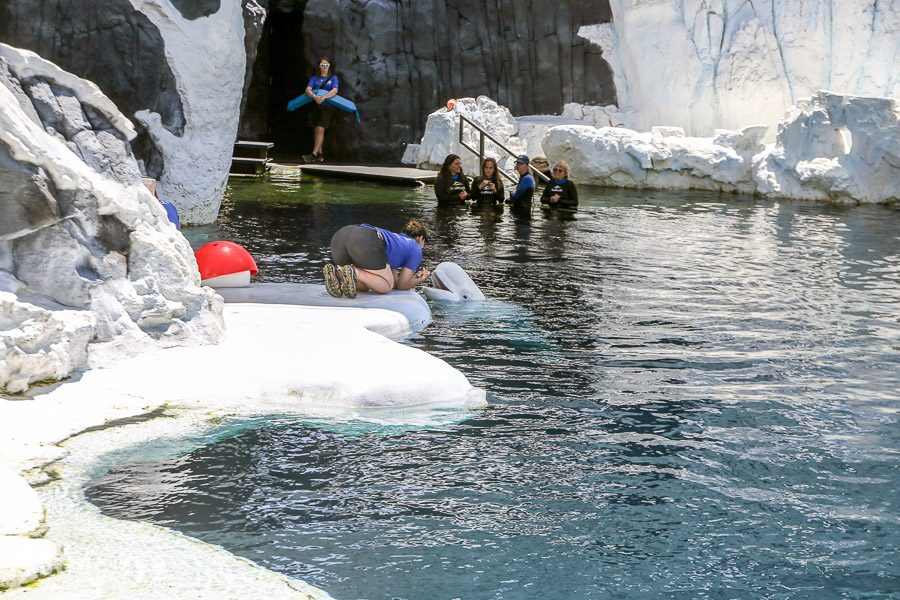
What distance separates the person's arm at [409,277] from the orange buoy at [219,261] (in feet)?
4.10

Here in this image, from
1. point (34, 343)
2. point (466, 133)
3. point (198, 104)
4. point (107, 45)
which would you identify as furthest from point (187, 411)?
point (466, 133)

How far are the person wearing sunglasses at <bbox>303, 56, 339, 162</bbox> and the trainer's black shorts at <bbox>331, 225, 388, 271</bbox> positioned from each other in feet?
48.7

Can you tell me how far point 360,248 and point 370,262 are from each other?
0.14 metres

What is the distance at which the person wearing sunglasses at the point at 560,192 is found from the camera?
16703mm

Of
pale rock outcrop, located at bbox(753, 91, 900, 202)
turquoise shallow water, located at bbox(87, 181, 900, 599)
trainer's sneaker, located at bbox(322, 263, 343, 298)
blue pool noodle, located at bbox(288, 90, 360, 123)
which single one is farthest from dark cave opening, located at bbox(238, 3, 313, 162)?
trainer's sneaker, located at bbox(322, 263, 343, 298)

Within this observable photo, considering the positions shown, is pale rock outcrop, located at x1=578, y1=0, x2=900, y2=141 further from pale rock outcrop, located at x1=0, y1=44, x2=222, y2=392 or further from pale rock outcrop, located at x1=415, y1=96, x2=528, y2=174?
pale rock outcrop, located at x1=0, y1=44, x2=222, y2=392

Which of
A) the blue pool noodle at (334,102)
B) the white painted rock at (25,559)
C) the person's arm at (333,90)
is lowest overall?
the white painted rock at (25,559)

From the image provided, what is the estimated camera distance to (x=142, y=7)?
1330cm

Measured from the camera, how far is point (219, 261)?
8.88 m

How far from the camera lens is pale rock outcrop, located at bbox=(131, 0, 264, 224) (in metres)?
13.4

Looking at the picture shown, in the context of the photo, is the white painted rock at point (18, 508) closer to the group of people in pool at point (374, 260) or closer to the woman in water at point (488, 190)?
the group of people in pool at point (374, 260)

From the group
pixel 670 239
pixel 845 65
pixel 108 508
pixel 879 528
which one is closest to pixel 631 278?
pixel 670 239

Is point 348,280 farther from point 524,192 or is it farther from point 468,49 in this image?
point 468,49

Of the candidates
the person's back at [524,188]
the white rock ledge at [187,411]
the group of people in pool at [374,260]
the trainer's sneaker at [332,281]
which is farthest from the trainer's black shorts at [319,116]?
the white rock ledge at [187,411]
